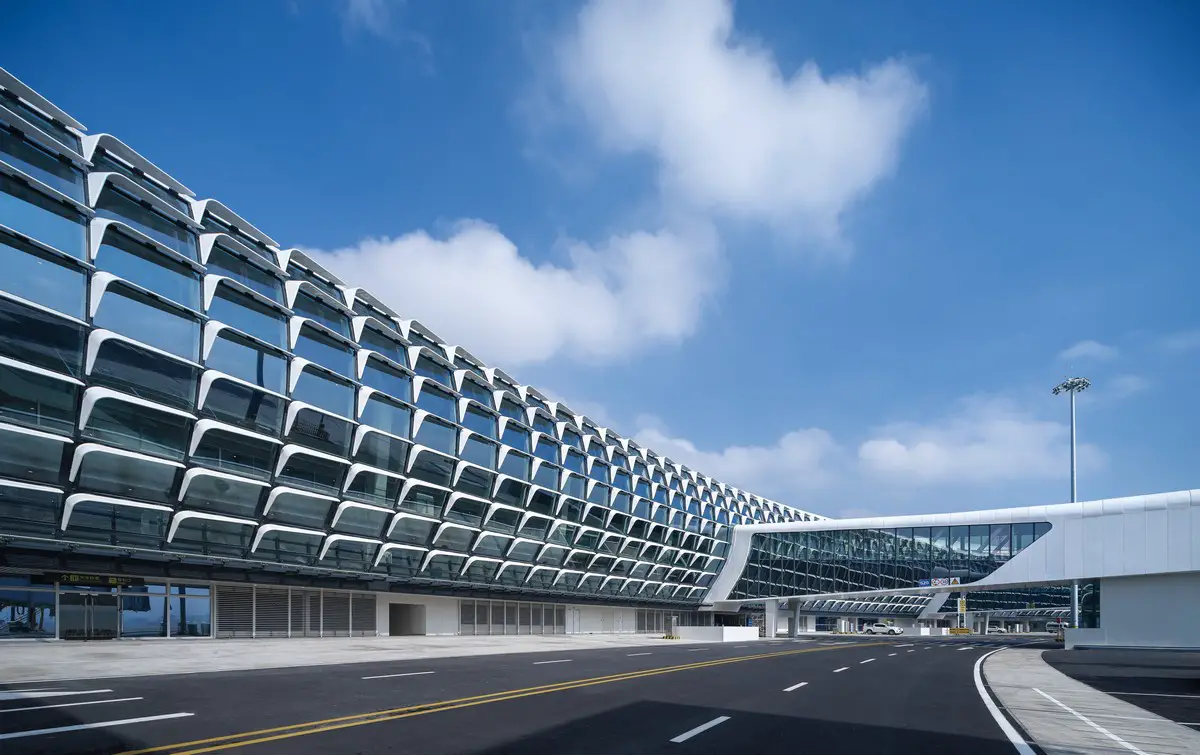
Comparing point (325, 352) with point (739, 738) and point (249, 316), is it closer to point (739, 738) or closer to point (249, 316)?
point (249, 316)

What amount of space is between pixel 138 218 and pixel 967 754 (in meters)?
31.3

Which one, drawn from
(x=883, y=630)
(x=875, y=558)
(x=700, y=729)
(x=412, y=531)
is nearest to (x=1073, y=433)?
(x=875, y=558)

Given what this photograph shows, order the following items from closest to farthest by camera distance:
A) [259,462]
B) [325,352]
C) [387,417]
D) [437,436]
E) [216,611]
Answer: [259,462] < [216,611] < [325,352] < [387,417] < [437,436]

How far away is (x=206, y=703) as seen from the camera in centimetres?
1360

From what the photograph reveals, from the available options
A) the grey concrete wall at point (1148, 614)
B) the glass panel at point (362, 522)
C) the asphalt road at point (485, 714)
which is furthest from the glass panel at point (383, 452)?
the grey concrete wall at point (1148, 614)

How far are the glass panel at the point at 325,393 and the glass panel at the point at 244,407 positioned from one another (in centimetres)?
127

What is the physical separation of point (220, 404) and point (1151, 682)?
3408 cm

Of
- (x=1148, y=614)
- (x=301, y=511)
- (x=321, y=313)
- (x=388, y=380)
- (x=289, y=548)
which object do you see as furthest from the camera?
(x=1148, y=614)

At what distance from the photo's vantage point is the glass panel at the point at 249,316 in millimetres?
32000

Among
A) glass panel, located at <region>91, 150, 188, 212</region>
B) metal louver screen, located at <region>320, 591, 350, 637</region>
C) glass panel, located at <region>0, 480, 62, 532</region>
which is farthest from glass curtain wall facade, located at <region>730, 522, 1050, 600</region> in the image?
glass panel, located at <region>0, 480, 62, 532</region>

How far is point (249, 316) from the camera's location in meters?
33.2

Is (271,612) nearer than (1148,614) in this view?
Yes

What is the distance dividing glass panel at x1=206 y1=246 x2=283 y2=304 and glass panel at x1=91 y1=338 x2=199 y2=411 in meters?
4.66

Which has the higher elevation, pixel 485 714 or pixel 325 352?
pixel 325 352
